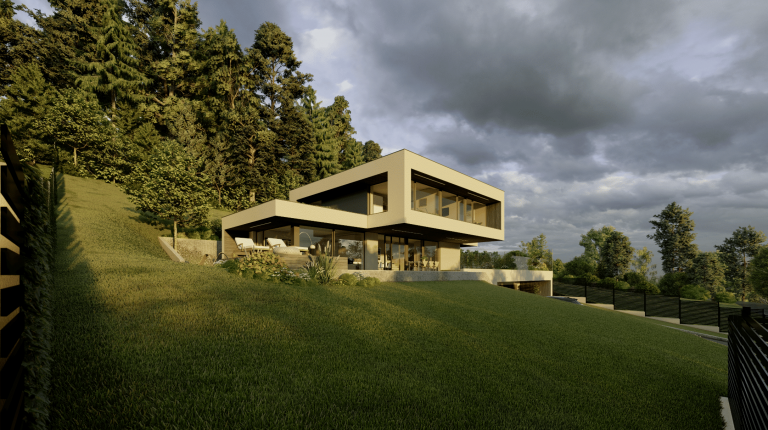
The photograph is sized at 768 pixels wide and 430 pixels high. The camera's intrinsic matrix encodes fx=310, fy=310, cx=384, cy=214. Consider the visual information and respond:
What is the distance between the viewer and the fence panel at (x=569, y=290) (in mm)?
26791

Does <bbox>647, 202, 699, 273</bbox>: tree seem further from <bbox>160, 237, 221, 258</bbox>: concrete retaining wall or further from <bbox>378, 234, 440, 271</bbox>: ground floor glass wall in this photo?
<bbox>160, 237, 221, 258</bbox>: concrete retaining wall

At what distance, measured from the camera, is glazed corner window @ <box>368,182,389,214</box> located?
18359 mm

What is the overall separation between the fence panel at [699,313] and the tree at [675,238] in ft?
73.1

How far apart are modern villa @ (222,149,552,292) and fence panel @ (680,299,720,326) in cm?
1011

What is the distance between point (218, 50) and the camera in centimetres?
Answer: 3005

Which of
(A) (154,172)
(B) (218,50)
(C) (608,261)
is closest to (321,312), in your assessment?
(A) (154,172)

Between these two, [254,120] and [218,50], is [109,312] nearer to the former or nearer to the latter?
[254,120]

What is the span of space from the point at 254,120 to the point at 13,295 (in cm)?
3088

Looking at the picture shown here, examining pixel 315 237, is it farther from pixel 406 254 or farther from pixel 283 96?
pixel 283 96

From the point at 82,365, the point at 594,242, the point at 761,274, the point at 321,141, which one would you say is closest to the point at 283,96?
the point at 321,141

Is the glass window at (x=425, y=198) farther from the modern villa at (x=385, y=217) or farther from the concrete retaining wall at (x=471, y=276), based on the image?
the concrete retaining wall at (x=471, y=276)

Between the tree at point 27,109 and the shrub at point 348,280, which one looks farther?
the tree at point 27,109

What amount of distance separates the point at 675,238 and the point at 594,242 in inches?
948

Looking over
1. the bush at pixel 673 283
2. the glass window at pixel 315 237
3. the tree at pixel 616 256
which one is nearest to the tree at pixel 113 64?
the glass window at pixel 315 237
